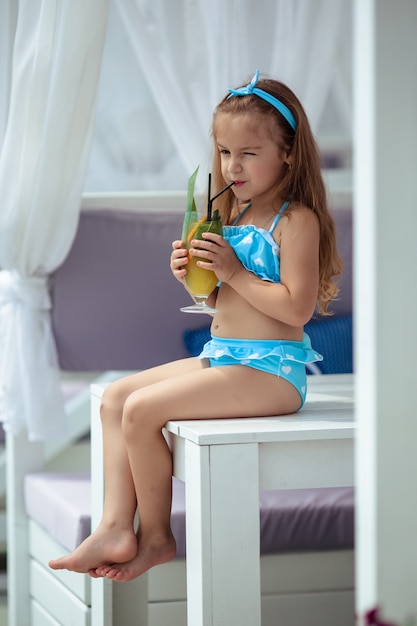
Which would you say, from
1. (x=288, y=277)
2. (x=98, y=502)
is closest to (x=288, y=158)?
(x=288, y=277)

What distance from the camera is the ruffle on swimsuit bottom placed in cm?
172

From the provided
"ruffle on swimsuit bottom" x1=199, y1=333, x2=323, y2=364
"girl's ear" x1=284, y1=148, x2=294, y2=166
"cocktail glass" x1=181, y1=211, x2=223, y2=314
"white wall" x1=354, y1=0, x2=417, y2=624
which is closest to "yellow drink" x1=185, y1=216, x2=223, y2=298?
"cocktail glass" x1=181, y1=211, x2=223, y2=314

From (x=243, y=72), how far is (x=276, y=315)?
1.26 m

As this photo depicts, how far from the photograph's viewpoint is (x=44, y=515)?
242 centimetres

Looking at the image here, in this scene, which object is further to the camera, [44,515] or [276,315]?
[44,515]

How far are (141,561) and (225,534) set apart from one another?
0.26 m

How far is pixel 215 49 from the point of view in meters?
2.74

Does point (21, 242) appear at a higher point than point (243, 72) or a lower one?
lower

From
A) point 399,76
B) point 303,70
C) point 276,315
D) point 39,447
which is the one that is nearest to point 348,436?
point 276,315

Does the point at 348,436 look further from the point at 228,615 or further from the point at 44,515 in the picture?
the point at 44,515

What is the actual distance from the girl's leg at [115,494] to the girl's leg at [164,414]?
25 millimetres

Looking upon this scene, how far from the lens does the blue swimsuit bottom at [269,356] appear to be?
1713 mm

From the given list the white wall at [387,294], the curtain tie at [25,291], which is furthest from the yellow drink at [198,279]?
the curtain tie at [25,291]

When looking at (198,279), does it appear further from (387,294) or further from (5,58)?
(5,58)
